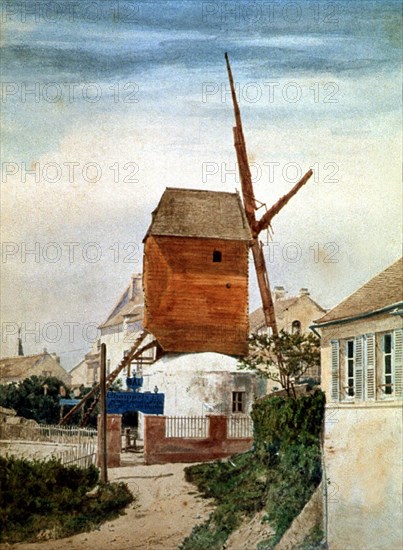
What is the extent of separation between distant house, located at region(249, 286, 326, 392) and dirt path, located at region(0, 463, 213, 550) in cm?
89

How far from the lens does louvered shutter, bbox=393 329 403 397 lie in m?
7.03

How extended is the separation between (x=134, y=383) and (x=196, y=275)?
83cm

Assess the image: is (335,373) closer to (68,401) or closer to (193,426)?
(193,426)

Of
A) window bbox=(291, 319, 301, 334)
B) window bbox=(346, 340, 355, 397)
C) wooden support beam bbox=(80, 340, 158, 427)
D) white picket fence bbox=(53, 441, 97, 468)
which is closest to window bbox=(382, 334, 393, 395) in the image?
window bbox=(346, 340, 355, 397)

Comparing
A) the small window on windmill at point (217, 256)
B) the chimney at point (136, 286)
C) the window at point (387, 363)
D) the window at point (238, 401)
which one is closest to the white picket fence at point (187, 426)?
the window at point (238, 401)

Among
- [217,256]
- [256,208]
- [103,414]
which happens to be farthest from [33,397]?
[256,208]

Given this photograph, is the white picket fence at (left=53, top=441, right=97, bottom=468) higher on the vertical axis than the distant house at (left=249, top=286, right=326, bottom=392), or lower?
lower

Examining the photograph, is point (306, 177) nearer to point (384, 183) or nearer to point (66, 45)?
point (384, 183)

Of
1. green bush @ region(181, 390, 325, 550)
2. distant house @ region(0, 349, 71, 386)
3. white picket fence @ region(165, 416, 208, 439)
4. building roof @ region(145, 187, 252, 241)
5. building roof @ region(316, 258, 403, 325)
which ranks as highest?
building roof @ region(145, 187, 252, 241)

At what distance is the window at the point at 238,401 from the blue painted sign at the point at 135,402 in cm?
48

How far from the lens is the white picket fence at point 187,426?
6.95 m

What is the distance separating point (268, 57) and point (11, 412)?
2.96 meters

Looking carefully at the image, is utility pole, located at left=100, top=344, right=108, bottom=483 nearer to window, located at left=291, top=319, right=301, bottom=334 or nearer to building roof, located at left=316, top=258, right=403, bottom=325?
window, located at left=291, top=319, right=301, bottom=334

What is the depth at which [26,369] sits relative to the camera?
679cm
